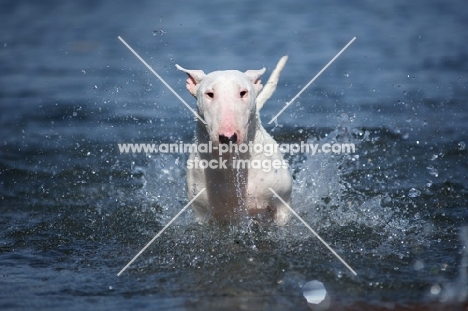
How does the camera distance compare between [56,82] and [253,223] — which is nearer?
[253,223]

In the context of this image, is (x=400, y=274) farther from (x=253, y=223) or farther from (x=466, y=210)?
(x=466, y=210)

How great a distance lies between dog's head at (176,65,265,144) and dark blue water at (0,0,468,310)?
1125 millimetres

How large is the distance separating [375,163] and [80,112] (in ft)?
15.6

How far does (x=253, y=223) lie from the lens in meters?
5.97

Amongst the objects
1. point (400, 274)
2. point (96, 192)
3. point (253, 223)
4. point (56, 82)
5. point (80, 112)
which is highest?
point (56, 82)

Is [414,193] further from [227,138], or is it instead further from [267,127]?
[227,138]

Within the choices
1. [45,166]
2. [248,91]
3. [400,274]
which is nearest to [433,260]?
[400,274]

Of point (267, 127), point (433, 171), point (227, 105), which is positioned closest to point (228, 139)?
point (227, 105)

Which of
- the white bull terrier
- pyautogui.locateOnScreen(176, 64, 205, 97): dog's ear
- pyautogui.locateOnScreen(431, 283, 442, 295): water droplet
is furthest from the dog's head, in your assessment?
pyautogui.locateOnScreen(431, 283, 442, 295): water droplet

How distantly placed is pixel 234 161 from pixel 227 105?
633 mm

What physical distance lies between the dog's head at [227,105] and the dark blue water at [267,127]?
44.3 inches

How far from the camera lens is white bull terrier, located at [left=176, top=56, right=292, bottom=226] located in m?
5.17

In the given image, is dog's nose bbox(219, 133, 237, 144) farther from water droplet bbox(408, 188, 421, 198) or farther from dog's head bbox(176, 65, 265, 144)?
water droplet bbox(408, 188, 421, 198)

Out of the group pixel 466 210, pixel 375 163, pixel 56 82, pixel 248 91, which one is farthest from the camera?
pixel 56 82
